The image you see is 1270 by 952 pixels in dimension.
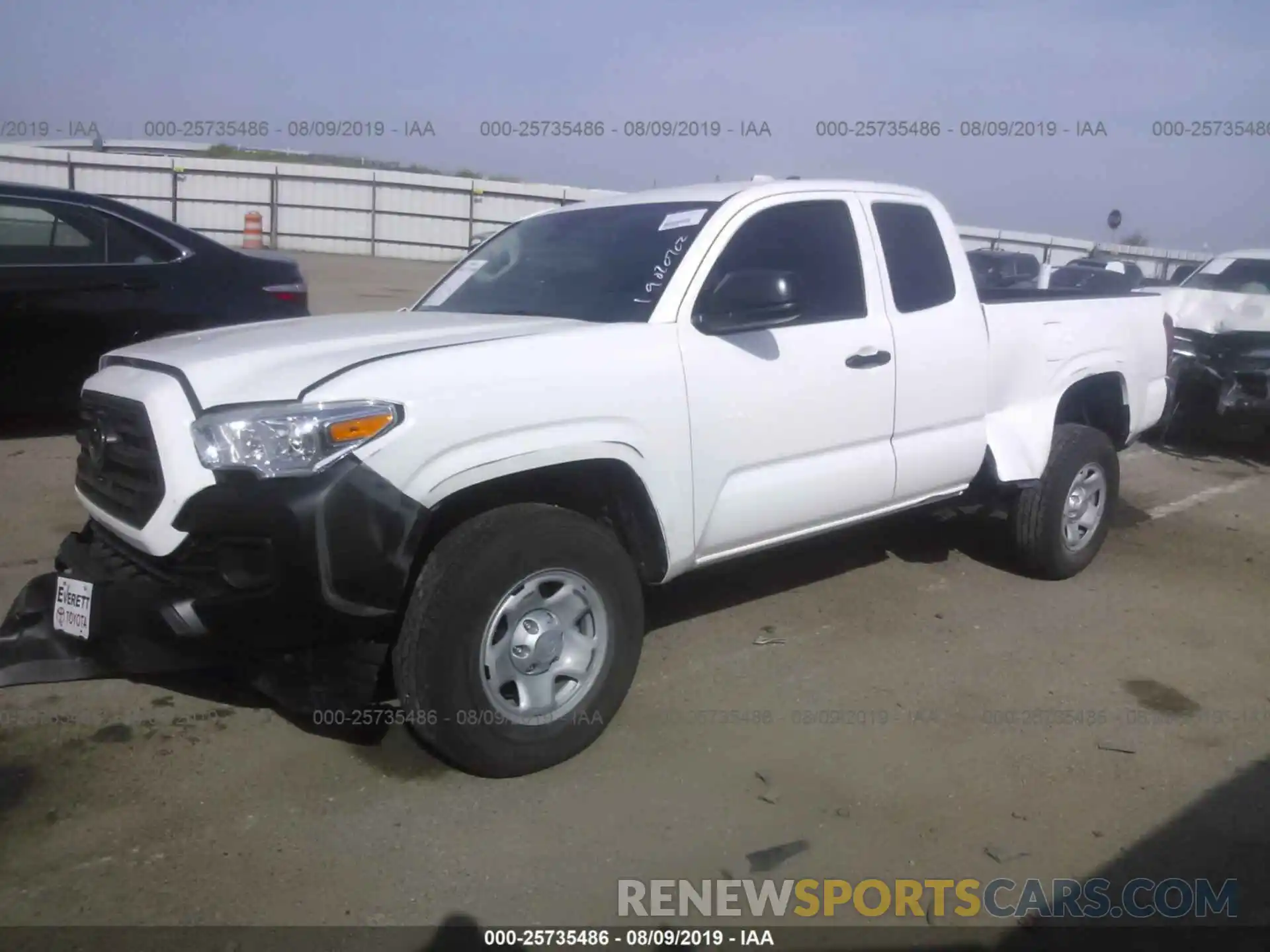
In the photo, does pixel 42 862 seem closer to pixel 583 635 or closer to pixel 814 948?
pixel 583 635

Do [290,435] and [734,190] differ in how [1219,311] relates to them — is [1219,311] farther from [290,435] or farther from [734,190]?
[290,435]

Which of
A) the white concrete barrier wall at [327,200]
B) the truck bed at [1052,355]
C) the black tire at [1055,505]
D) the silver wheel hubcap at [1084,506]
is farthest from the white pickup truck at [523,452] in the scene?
the white concrete barrier wall at [327,200]

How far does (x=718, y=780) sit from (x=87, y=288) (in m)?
5.05

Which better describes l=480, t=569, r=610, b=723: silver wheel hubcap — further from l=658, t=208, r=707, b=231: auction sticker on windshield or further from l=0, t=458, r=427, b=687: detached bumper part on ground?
l=658, t=208, r=707, b=231: auction sticker on windshield

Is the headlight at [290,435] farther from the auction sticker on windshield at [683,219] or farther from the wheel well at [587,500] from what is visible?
the auction sticker on windshield at [683,219]

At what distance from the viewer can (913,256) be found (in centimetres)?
486

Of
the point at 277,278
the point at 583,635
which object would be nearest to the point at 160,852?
the point at 583,635

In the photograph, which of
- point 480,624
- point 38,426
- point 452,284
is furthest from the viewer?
point 38,426

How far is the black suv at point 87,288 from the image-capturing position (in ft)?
20.8

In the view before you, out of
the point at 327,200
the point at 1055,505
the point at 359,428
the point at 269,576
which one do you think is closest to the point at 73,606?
the point at 269,576

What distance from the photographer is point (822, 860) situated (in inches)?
123

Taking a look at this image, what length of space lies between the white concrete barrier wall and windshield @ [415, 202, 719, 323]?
20.7 m

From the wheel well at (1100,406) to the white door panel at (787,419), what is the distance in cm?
173

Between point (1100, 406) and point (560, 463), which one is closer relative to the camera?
point (560, 463)
